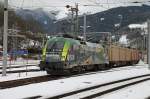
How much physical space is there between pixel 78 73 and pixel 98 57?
22.1 ft

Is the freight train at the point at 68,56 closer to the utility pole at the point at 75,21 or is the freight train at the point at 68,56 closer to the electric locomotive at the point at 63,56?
the electric locomotive at the point at 63,56

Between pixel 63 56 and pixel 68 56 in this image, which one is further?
pixel 68 56

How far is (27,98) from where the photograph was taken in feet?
50.3

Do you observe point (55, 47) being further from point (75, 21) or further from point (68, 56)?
point (75, 21)

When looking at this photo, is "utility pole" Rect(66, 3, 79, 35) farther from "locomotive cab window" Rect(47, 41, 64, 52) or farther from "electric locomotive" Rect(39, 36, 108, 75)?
"locomotive cab window" Rect(47, 41, 64, 52)

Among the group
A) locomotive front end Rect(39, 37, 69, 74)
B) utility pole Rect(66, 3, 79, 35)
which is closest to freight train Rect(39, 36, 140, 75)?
locomotive front end Rect(39, 37, 69, 74)

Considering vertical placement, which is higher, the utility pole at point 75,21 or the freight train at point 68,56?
the utility pole at point 75,21

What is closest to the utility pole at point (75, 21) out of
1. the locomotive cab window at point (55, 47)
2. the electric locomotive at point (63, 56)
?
the electric locomotive at point (63, 56)

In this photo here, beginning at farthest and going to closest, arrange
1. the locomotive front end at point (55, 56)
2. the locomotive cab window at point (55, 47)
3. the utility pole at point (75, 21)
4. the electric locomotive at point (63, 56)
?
the utility pole at point (75, 21) → the locomotive cab window at point (55, 47) → the electric locomotive at point (63, 56) → the locomotive front end at point (55, 56)

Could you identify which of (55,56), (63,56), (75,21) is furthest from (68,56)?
(75,21)

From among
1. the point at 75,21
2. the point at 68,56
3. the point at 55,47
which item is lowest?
the point at 68,56

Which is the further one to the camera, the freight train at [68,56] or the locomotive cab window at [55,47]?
the locomotive cab window at [55,47]

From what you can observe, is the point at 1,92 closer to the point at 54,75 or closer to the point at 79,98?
the point at 79,98

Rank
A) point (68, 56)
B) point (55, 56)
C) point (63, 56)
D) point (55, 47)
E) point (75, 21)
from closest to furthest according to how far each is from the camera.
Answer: point (63, 56) → point (55, 56) → point (68, 56) → point (55, 47) → point (75, 21)
